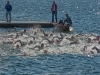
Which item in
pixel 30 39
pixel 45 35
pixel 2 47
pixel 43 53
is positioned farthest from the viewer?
pixel 45 35

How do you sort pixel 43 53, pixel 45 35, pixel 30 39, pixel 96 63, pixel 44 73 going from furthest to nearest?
pixel 45 35, pixel 30 39, pixel 43 53, pixel 96 63, pixel 44 73

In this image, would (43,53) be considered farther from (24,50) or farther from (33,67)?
(33,67)

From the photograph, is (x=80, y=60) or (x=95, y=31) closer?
(x=80, y=60)

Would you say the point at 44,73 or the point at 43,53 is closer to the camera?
the point at 44,73

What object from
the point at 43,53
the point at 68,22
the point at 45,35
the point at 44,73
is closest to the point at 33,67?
the point at 44,73

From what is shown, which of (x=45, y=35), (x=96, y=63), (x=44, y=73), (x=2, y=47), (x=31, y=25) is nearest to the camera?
(x=44, y=73)

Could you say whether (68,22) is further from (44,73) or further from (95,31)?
(44,73)

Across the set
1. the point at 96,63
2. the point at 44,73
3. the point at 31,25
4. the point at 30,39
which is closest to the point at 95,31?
the point at 31,25

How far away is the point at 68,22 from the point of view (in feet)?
120

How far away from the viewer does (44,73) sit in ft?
68.5

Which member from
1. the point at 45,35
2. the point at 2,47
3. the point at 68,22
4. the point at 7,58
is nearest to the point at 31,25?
the point at 68,22

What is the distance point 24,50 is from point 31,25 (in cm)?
1307

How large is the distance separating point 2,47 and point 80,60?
5.97m

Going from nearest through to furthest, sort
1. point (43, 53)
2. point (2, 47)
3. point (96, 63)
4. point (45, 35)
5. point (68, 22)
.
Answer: point (96, 63)
point (43, 53)
point (2, 47)
point (45, 35)
point (68, 22)
